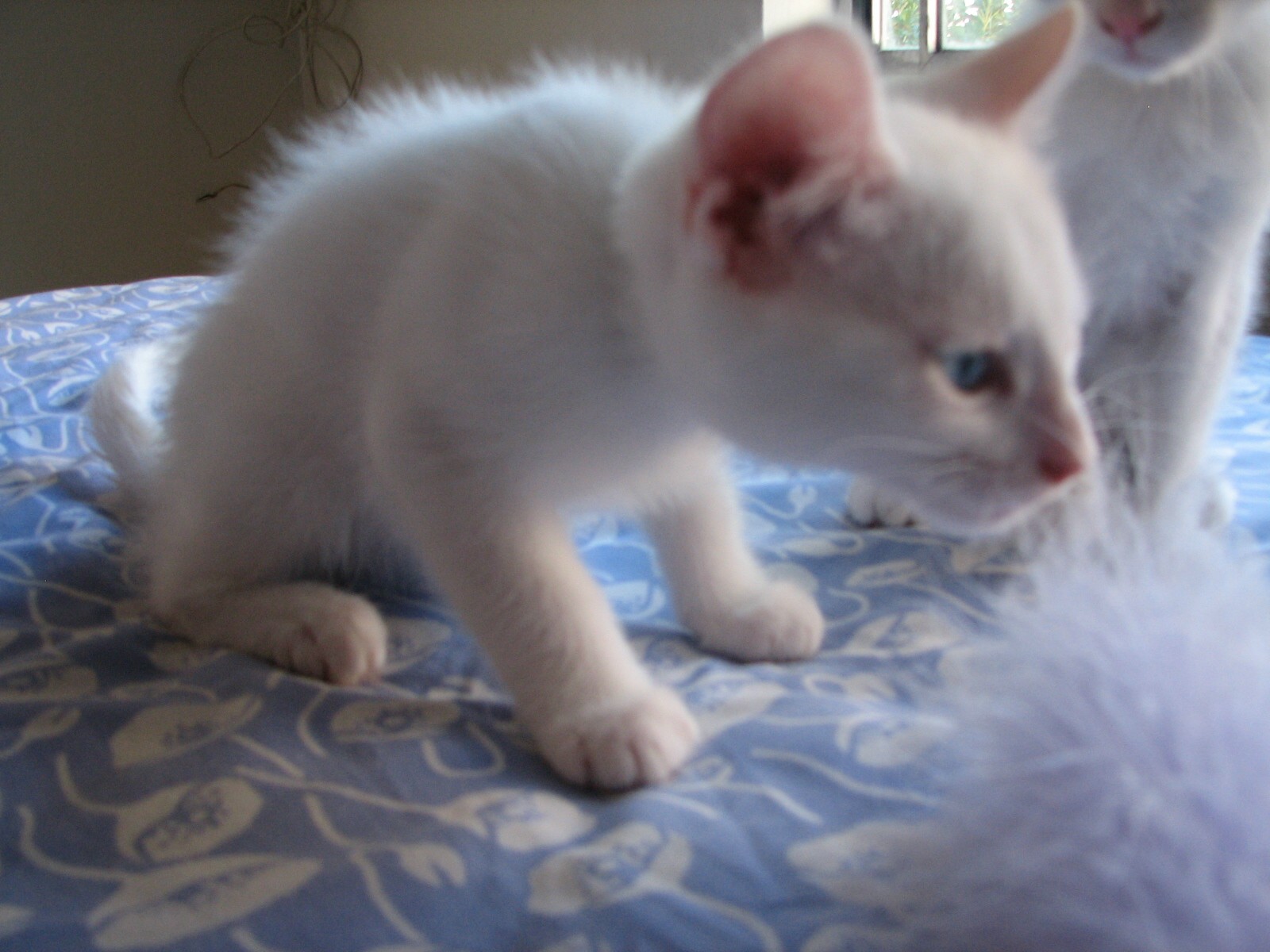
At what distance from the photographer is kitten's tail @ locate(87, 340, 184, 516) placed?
1.21 m

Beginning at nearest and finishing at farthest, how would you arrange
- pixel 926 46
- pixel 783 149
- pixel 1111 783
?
pixel 1111 783, pixel 783 149, pixel 926 46

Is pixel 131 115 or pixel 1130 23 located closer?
pixel 1130 23

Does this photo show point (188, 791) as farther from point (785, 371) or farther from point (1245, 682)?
point (1245, 682)

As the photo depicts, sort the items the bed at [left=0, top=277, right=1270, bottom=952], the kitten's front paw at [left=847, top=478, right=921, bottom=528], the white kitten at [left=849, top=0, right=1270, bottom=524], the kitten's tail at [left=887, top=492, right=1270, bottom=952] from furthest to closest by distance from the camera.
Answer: the kitten's front paw at [left=847, top=478, right=921, bottom=528], the white kitten at [left=849, top=0, right=1270, bottom=524], the bed at [left=0, top=277, right=1270, bottom=952], the kitten's tail at [left=887, top=492, right=1270, bottom=952]

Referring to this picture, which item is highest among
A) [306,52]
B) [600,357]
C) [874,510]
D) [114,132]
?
[306,52]

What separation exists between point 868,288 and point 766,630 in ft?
1.25

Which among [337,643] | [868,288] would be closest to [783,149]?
[868,288]

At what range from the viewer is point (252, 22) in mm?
3705

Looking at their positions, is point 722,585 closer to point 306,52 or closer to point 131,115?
point 306,52

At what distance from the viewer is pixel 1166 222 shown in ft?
3.40

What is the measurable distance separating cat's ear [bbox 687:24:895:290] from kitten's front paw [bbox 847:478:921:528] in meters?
0.57

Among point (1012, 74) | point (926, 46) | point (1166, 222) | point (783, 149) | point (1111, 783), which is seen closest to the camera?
point (1111, 783)

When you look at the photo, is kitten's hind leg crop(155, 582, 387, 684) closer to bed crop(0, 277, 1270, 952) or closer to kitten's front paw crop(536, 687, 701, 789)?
bed crop(0, 277, 1270, 952)

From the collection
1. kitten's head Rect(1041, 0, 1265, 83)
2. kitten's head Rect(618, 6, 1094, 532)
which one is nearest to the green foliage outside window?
kitten's head Rect(1041, 0, 1265, 83)
